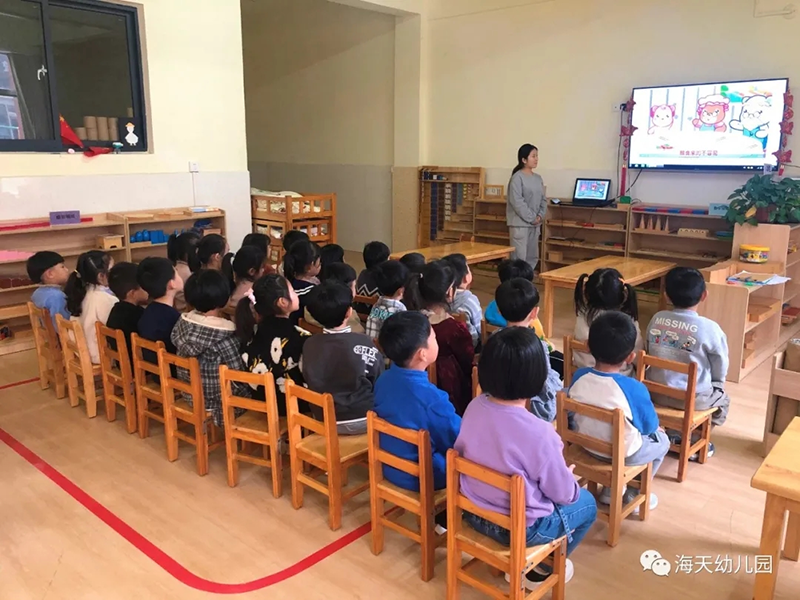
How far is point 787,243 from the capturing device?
15.2ft

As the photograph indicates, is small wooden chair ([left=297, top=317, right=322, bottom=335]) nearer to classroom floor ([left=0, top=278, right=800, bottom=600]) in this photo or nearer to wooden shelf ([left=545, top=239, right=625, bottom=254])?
classroom floor ([left=0, top=278, right=800, bottom=600])

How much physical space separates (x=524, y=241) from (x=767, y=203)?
220 centimetres

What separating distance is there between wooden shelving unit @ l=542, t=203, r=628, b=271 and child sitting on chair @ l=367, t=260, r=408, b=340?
388 cm

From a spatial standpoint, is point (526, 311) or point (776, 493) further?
point (526, 311)

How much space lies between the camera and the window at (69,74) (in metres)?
5.00

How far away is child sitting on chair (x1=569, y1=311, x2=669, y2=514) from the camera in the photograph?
221 cm

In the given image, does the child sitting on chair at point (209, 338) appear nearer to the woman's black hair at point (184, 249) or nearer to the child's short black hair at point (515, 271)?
the woman's black hair at point (184, 249)

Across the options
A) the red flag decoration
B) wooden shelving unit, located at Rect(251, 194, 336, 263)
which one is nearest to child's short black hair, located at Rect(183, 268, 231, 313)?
the red flag decoration

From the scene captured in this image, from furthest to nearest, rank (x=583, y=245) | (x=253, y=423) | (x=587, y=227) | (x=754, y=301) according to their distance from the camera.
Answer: (x=583, y=245)
(x=587, y=227)
(x=754, y=301)
(x=253, y=423)

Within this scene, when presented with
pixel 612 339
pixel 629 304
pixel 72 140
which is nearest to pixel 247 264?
pixel 629 304

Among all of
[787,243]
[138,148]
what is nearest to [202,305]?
[138,148]

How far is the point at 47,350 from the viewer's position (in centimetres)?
395

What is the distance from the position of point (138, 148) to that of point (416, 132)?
366 centimetres

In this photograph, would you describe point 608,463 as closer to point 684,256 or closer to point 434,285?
point 434,285
